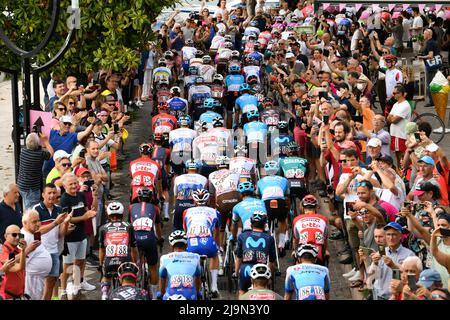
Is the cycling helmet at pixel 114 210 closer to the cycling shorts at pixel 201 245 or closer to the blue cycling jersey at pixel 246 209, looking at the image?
the cycling shorts at pixel 201 245

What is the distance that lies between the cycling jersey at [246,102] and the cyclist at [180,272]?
8770mm

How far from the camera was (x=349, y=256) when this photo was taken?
19297 mm

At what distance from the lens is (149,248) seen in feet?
57.3

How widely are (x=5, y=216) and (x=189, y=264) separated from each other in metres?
2.89

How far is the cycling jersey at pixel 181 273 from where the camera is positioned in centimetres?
1542

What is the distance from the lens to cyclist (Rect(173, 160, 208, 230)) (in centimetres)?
1922

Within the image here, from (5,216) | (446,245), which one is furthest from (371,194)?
(5,216)

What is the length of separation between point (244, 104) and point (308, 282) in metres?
10.6

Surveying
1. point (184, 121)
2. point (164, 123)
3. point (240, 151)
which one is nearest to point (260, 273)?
point (240, 151)

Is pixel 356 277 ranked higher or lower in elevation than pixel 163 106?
lower

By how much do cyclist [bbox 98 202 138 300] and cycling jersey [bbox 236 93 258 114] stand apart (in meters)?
8.25

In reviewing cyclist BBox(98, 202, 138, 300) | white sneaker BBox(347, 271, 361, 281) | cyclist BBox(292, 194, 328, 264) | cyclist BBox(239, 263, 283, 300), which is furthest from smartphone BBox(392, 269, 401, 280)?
cyclist BBox(98, 202, 138, 300)

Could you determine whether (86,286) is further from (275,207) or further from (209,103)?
(209,103)

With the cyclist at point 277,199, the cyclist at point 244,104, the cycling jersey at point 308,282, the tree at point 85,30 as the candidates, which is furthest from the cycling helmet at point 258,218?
the tree at point 85,30
